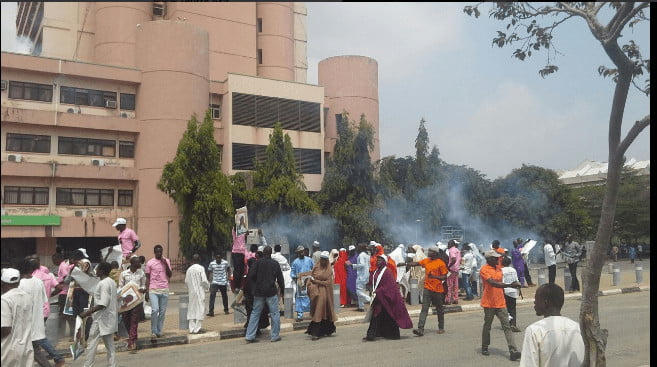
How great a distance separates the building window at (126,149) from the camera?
101ft

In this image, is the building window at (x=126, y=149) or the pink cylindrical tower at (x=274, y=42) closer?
the building window at (x=126, y=149)

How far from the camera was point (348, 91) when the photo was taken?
39.8 meters

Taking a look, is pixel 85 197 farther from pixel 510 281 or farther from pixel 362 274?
pixel 510 281

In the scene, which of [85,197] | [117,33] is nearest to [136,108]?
[85,197]

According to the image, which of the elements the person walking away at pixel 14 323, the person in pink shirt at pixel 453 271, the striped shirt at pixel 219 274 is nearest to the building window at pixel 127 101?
the striped shirt at pixel 219 274

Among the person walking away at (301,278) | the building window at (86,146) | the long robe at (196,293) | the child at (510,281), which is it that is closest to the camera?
→ the child at (510,281)

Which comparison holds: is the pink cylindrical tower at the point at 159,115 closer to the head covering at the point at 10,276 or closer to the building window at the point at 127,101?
the building window at the point at 127,101

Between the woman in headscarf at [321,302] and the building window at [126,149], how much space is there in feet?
75.5

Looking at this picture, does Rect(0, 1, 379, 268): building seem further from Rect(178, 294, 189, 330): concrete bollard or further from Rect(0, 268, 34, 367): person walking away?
Rect(0, 268, 34, 367): person walking away

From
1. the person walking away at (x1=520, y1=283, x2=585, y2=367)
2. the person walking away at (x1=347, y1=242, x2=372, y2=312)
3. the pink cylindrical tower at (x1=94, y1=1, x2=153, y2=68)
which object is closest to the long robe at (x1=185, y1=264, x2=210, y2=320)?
the person walking away at (x1=347, y1=242, x2=372, y2=312)

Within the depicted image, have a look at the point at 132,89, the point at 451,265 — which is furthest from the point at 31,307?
the point at 132,89

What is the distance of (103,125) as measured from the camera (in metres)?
29.7

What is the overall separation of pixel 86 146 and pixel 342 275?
19866mm

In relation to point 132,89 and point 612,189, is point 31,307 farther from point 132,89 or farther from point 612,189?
point 132,89
